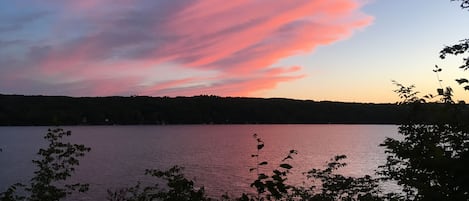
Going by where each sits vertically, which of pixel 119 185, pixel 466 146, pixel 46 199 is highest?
pixel 466 146

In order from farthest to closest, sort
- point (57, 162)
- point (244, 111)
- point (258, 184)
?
point (244, 111) → point (57, 162) → point (258, 184)

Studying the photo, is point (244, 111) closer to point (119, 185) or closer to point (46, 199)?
point (119, 185)

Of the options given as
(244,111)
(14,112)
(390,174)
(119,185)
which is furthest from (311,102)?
(390,174)

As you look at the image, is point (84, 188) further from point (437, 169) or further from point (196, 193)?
point (437, 169)

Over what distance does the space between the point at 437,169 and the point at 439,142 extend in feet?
4.10

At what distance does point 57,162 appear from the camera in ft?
31.0

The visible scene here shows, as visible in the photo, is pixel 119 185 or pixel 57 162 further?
pixel 119 185

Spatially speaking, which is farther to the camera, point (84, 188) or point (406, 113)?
point (84, 188)

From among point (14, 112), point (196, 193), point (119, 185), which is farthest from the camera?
point (14, 112)

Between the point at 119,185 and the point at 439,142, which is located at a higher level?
the point at 439,142

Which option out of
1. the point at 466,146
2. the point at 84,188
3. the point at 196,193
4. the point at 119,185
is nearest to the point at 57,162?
the point at 84,188

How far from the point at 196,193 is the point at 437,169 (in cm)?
325

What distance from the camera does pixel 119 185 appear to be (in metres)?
41.8

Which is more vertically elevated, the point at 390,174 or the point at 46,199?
the point at 390,174
